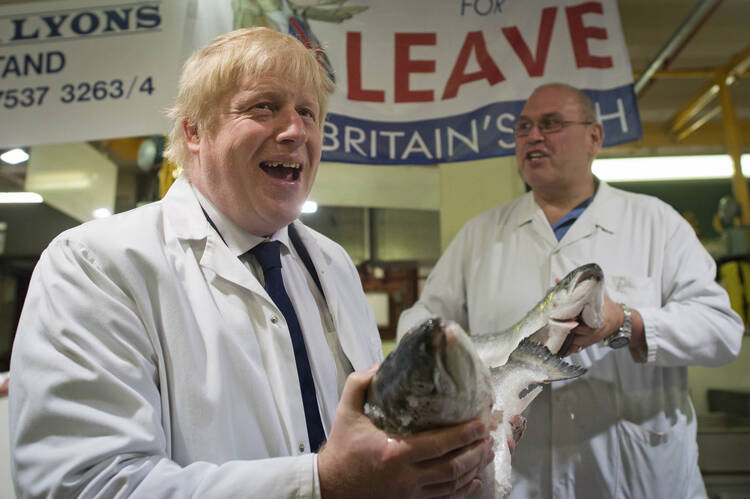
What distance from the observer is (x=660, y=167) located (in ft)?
18.6

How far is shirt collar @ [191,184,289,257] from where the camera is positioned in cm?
122

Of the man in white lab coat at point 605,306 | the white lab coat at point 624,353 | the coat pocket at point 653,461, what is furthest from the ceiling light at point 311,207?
the coat pocket at point 653,461

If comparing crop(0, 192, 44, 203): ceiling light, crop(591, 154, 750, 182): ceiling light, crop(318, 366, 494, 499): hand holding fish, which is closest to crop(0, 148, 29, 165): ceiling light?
crop(0, 192, 44, 203): ceiling light

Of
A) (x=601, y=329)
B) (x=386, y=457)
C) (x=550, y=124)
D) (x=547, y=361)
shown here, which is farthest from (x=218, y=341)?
(x=550, y=124)

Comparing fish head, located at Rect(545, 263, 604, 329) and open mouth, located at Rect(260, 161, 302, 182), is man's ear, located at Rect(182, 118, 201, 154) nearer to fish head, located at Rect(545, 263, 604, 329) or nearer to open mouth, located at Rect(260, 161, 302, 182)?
open mouth, located at Rect(260, 161, 302, 182)

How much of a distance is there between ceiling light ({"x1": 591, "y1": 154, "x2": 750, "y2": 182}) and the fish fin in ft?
14.8

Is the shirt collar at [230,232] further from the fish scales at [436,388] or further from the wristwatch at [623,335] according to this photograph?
the wristwatch at [623,335]

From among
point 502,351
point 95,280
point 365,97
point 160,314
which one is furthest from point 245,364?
point 365,97

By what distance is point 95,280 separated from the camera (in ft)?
3.12

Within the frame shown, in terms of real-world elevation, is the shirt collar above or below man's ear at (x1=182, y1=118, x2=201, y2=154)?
below

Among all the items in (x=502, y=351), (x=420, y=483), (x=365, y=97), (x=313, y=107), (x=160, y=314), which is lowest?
(x=420, y=483)

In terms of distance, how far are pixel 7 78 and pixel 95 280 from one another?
6.79 ft

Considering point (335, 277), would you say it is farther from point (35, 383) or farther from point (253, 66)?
point (35, 383)

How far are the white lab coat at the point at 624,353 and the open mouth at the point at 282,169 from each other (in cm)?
104
